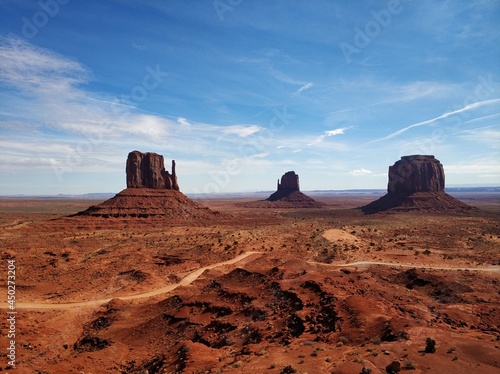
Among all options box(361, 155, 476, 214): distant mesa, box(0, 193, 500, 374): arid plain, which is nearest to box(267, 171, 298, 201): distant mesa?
box(361, 155, 476, 214): distant mesa

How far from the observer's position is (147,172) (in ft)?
296

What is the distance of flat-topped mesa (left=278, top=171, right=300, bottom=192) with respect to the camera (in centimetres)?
18250

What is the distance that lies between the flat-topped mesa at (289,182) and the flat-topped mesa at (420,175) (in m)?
63.6

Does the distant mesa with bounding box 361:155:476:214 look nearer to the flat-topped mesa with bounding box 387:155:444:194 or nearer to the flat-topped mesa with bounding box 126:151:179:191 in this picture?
the flat-topped mesa with bounding box 387:155:444:194

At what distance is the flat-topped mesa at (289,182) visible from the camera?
182500 millimetres

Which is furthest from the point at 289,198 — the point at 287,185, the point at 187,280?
the point at 187,280

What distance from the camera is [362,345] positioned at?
15.8 m

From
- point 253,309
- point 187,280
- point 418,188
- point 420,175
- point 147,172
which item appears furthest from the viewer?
point 420,175

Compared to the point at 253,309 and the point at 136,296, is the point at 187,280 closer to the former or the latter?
the point at 136,296

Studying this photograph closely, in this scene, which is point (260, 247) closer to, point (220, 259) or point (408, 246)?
point (220, 259)

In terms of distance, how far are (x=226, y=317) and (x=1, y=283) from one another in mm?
25022

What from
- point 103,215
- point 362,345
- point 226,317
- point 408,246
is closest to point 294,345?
point 362,345

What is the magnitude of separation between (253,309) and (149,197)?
68.5 meters

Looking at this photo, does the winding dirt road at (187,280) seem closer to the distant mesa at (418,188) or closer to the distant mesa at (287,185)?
the distant mesa at (418,188)
